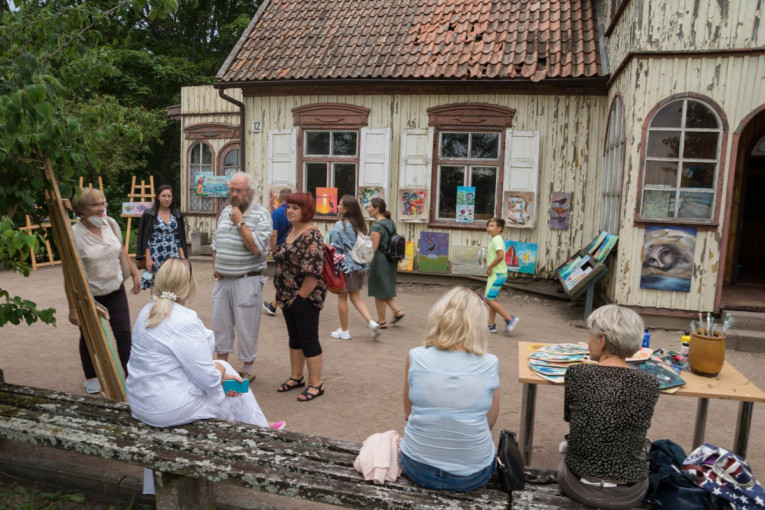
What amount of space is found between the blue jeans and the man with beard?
2.61m

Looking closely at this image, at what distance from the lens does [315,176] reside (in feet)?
36.7

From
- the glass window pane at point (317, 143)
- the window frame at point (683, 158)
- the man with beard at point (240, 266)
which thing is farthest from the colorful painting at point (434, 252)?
the man with beard at point (240, 266)

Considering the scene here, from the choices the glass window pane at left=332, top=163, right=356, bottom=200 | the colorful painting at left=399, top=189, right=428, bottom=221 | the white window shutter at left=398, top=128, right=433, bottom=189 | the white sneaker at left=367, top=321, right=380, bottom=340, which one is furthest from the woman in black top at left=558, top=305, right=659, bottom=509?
the glass window pane at left=332, top=163, right=356, bottom=200

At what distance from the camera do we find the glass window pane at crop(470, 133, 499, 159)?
10.2m

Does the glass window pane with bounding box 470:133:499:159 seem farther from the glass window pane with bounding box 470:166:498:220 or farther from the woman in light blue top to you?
the woman in light blue top

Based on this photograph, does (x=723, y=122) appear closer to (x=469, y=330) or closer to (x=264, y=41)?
(x=469, y=330)

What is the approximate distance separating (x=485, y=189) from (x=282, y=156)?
3860mm

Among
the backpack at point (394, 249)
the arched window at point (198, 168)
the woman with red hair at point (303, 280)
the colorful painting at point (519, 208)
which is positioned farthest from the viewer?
the arched window at point (198, 168)

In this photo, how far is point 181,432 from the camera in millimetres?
3096

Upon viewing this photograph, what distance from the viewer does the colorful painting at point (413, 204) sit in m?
10.4

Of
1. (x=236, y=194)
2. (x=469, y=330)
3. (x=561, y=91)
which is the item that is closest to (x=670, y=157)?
(x=561, y=91)

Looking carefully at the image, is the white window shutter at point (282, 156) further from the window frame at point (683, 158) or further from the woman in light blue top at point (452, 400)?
the woman in light blue top at point (452, 400)

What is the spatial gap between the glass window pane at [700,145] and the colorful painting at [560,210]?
2.79m

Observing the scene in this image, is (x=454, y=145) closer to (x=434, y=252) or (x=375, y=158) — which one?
(x=375, y=158)
